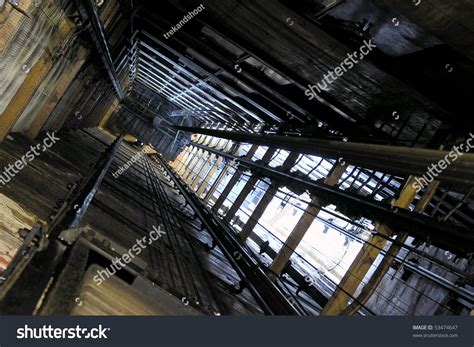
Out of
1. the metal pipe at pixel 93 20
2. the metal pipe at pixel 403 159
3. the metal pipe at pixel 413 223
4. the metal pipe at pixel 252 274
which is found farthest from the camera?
the metal pipe at pixel 93 20

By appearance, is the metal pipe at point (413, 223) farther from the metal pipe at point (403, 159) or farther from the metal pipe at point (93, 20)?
the metal pipe at point (93, 20)

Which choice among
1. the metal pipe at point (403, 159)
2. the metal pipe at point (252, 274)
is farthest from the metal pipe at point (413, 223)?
the metal pipe at point (403, 159)

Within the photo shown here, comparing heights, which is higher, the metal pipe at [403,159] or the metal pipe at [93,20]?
the metal pipe at [93,20]

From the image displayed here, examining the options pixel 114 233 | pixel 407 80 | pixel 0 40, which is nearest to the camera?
pixel 114 233

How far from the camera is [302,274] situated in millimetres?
9875

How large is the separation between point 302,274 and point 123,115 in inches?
840

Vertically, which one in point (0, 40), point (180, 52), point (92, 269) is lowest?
point (92, 269)

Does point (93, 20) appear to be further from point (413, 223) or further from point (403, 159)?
point (403, 159)

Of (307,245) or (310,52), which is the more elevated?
(310,52)

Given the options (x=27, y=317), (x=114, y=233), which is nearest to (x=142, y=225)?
(x=114, y=233)

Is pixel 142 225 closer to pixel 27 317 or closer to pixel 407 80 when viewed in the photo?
pixel 27 317

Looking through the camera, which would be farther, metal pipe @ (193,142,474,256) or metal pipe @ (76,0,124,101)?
metal pipe @ (76,0,124,101)

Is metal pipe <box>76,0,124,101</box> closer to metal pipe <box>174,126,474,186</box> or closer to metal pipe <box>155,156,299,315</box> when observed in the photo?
metal pipe <box>155,156,299,315</box>

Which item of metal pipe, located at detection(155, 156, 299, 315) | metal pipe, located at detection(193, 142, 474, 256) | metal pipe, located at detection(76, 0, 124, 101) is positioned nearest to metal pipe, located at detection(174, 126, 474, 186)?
metal pipe, located at detection(155, 156, 299, 315)
